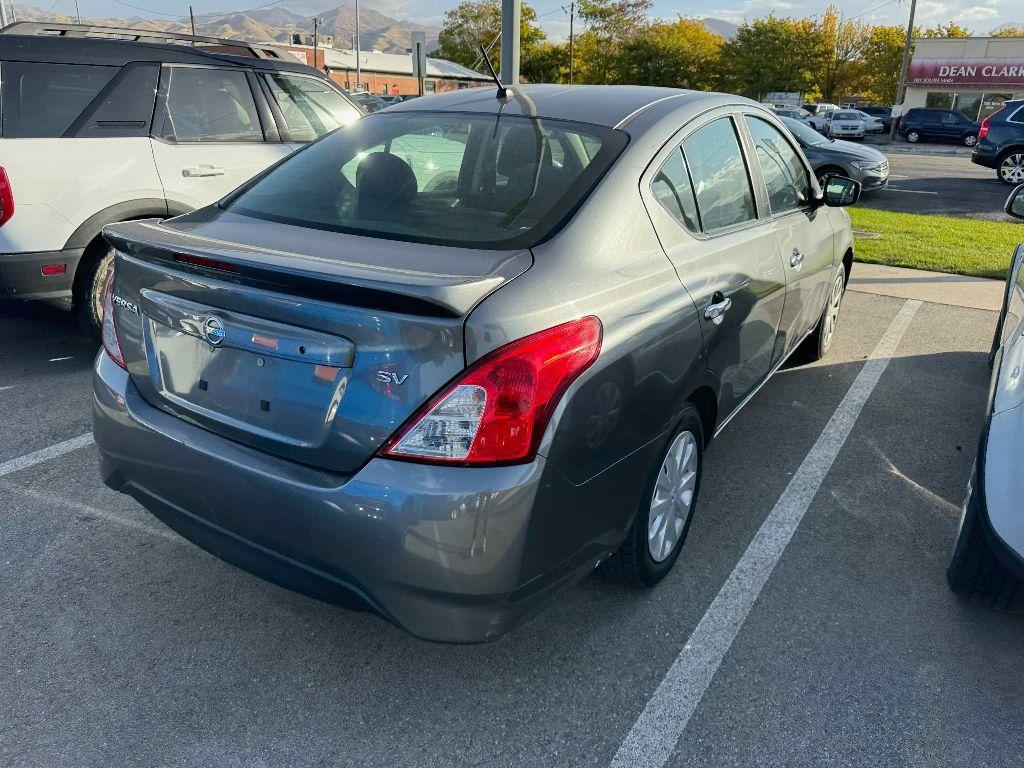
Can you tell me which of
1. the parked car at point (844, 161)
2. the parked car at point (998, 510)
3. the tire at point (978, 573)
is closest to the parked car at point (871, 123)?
the parked car at point (844, 161)

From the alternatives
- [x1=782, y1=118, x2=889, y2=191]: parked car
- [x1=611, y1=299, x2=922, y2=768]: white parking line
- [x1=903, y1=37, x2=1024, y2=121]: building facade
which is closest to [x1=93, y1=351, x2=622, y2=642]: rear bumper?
[x1=611, y1=299, x2=922, y2=768]: white parking line

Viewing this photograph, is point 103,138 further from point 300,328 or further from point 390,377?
point 390,377

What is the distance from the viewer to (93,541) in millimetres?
3051

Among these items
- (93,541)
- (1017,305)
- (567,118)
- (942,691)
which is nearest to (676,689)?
(942,691)

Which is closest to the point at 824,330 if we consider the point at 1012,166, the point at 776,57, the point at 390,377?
the point at 390,377

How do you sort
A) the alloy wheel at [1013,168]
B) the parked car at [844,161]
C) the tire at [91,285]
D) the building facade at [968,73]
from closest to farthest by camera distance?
the tire at [91,285]
the parked car at [844,161]
the alloy wheel at [1013,168]
the building facade at [968,73]

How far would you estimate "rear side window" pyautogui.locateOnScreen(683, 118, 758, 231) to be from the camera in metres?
2.97

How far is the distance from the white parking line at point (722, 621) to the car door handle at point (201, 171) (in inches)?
160

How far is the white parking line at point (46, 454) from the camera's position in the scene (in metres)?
3.61

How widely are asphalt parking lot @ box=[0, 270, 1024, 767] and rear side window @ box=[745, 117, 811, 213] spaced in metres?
1.37

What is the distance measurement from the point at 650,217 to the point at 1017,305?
87.1 inches

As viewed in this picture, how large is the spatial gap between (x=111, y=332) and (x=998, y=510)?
278 cm

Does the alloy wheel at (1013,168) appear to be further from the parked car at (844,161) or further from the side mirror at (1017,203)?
the side mirror at (1017,203)

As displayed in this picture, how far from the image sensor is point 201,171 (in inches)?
207
